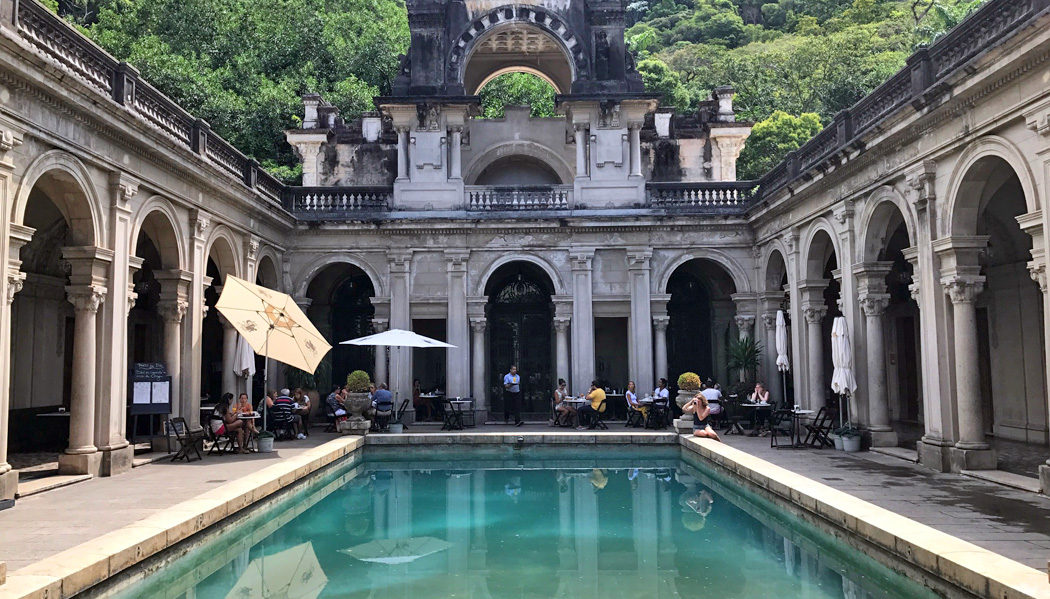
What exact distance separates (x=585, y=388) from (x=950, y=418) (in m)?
10.1

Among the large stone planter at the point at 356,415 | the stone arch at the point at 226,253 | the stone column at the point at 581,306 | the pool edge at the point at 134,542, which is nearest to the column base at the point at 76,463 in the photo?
the pool edge at the point at 134,542

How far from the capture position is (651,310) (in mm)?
20891

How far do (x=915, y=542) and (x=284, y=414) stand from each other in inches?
509

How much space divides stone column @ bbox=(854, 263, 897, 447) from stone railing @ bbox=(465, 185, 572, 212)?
342 inches

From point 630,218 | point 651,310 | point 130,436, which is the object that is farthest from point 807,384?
point 130,436

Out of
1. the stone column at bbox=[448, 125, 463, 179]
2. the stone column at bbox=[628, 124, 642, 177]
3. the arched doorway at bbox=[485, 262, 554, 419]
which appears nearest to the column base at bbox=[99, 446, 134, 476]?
the stone column at bbox=[448, 125, 463, 179]

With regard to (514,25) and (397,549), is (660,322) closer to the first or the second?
(514,25)

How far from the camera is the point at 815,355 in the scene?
16844 mm

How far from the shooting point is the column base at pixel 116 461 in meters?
11.7

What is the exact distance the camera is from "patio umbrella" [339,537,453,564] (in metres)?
8.10

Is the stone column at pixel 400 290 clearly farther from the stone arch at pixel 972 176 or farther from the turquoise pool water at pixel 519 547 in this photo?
the stone arch at pixel 972 176

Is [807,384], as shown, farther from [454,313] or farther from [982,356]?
[454,313]

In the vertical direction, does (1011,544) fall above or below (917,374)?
below

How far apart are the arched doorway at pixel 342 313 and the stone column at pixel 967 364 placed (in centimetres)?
1494
